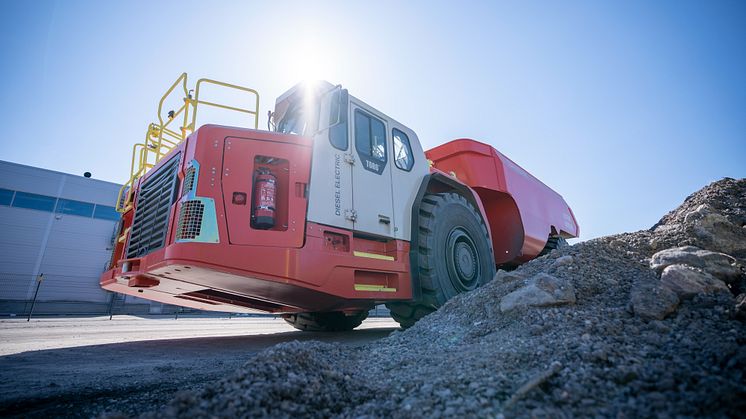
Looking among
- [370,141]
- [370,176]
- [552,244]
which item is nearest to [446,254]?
[370,176]

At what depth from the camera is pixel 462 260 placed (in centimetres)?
514

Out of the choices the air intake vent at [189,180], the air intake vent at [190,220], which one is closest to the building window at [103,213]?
the air intake vent at [189,180]

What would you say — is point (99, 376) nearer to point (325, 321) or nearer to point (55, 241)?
point (325, 321)

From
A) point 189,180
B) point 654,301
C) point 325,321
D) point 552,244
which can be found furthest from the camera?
point 552,244

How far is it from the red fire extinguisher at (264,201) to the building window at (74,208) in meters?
25.1

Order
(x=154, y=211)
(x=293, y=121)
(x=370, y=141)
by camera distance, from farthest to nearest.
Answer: (x=293, y=121) < (x=370, y=141) < (x=154, y=211)

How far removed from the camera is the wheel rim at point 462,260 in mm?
4859

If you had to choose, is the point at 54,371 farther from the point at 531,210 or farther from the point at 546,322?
the point at 531,210

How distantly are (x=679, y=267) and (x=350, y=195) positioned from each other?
2.83 m

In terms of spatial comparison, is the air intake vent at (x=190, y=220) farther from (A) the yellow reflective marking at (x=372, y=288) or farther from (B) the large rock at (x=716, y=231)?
(B) the large rock at (x=716, y=231)

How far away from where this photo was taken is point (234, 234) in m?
3.18

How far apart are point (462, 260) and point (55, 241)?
1008 inches

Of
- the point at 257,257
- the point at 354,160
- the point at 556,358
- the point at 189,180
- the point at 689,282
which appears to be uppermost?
the point at 354,160

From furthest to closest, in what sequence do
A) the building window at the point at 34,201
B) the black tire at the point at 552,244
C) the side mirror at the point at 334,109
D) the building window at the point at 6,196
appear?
1. the building window at the point at 34,201
2. the building window at the point at 6,196
3. the black tire at the point at 552,244
4. the side mirror at the point at 334,109
